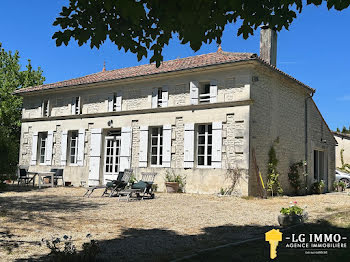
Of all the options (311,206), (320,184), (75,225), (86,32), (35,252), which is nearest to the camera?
(86,32)

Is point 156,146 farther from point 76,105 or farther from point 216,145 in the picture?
point 76,105

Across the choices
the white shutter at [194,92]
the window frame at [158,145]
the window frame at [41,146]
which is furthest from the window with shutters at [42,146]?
the white shutter at [194,92]

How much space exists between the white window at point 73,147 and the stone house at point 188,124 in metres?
0.05

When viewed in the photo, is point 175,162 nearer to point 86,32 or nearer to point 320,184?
point 320,184

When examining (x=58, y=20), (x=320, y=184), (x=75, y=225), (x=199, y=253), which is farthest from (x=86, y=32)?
(x=320, y=184)

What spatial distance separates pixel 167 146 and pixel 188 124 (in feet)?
3.93

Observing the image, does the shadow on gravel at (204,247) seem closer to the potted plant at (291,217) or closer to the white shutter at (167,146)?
the potted plant at (291,217)

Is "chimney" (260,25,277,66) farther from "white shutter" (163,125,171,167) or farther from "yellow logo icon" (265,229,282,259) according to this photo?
"yellow logo icon" (265,229,282,259)

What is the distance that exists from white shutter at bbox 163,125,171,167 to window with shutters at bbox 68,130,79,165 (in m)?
4.95

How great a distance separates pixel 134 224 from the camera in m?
6.95

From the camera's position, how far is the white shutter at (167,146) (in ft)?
44.1

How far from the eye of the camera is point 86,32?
13.1 feet

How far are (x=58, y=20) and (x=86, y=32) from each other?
1.18ft

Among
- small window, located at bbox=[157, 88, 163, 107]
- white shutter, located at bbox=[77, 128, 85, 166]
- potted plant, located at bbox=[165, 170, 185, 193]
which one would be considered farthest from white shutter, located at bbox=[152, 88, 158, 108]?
white shutter, located at bbox=[77, 128, 85, 166]
